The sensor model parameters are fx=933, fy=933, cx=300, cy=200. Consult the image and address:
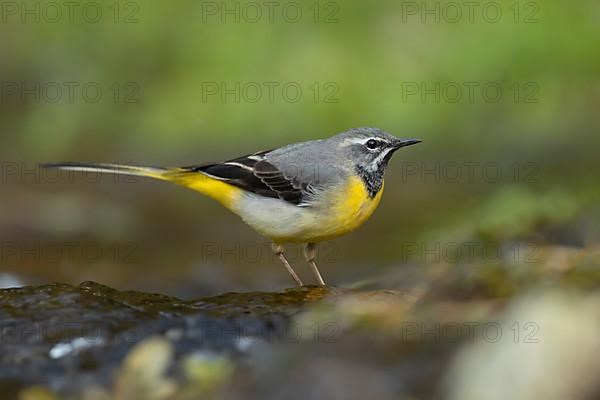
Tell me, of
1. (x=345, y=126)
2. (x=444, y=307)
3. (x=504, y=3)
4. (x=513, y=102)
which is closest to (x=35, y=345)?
(x=444, y=307)

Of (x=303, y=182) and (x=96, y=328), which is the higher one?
(x=303, y=182)

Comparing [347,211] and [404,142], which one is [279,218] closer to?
[347,211]

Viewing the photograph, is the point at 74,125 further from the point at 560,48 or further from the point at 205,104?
the point at 560,48

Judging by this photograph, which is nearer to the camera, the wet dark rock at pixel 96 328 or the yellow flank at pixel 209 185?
the wet dark rock at pixel 96 328

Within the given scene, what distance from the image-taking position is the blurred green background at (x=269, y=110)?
35.8 ft

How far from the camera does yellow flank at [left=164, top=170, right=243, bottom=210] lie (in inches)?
306

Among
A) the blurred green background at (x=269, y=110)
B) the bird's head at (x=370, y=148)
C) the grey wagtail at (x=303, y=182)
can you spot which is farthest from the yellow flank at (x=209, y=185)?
the blurred green background at (x=269, y=110)

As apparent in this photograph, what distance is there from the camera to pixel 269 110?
14.0 metres

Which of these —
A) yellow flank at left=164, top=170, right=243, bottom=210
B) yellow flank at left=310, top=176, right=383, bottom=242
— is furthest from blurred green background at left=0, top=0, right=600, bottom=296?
yellow flank at left=310, top=176, right=383, bottom=242

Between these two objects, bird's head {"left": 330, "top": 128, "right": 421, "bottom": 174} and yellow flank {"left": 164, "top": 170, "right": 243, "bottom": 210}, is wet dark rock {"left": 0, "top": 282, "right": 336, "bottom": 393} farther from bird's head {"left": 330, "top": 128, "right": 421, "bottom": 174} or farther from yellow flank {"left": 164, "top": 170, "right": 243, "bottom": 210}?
bird's head {"left": 330, "top": 128, "right": 421, "bottom": 174}

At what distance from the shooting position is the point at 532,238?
828cm

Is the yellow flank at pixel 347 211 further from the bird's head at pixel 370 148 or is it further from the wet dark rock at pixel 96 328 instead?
the wet dark rock at pixel 96 328

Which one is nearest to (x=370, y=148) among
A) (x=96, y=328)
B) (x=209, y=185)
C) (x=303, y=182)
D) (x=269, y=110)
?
(x=303, y=182)

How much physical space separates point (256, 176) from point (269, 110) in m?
6.35
